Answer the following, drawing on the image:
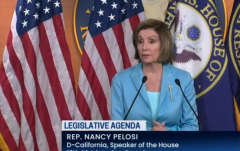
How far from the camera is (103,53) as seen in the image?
122 inches

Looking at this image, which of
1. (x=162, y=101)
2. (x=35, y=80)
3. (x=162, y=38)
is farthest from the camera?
(x=35, y=80)

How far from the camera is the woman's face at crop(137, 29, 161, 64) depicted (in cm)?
215

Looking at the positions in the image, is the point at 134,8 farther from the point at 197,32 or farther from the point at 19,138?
the point at 19,138

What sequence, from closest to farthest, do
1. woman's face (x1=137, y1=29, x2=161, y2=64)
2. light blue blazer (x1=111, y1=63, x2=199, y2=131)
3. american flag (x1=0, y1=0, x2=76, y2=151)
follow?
1. light blue blazer (x1=111, y1=63, x2=199, y2=131)
2. woman's face (x1=137, y1=29, x2=161, y2=64)
3. american flag (x1=0, y1=0, x2=76, y2=151)

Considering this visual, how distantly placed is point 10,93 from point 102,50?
0.75m

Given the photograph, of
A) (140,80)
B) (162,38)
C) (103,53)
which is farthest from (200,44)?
(140,80)

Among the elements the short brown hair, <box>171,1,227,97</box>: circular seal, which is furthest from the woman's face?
<box>171,1,227,97</box>: circular seal

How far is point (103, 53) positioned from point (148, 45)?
38.8 inches

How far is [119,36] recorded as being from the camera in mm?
3133

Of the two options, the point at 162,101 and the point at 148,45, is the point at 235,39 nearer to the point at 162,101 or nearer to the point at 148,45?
the point at 148,45

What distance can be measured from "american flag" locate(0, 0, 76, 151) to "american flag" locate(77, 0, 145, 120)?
13cm

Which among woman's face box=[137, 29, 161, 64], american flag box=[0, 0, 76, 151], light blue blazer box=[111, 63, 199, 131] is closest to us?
light blue blazer box=[111, 63, 199, 131]

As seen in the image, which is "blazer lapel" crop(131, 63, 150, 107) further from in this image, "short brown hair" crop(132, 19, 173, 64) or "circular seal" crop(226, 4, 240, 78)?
"circular seal" crop(226, 4, 240, 78)

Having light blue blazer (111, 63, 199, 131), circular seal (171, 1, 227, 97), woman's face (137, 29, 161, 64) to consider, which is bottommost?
light blue blazer (111, 63, 199, 131)
